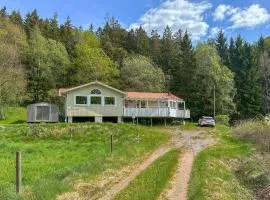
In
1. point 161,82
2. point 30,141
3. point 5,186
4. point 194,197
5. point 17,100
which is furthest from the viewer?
point 161,82

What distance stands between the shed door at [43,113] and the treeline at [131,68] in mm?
11990

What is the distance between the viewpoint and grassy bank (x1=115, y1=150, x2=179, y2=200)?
51.5 feet

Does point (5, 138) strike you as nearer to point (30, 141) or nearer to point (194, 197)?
point (30, 141)

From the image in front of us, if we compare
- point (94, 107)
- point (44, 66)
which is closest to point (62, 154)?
point (94, 107)

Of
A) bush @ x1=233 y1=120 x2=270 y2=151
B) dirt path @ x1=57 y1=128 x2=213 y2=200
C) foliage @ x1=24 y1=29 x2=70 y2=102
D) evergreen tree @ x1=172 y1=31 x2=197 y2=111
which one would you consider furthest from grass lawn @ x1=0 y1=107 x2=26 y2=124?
dirt path @ x1=57 y1=128 x2=213 y2=200

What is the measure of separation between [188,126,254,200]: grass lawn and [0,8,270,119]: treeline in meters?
40.9

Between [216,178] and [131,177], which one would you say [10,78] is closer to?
[131,177]

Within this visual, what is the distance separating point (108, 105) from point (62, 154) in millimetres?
25654

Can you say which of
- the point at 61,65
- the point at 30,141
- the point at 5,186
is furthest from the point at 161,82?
the point at 5,186

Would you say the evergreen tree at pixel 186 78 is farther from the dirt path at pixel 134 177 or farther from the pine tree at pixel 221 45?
the dirt path at pixel 134 177

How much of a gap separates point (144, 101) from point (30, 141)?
21002 mm

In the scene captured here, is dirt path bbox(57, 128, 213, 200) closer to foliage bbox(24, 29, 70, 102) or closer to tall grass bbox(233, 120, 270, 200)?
tall grass bbox(233, 120, 270, 200)

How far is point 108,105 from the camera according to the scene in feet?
174

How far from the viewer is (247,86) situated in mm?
74438
